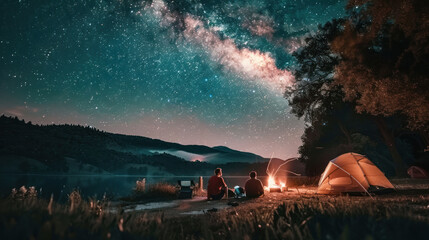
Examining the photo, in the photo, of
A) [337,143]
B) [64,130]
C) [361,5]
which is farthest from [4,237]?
[64,130]

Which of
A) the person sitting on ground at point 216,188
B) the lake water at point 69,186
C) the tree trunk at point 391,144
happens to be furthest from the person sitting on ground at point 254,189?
the tree trunk at point 391,144

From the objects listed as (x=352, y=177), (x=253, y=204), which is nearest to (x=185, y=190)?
(x=253, y=204)

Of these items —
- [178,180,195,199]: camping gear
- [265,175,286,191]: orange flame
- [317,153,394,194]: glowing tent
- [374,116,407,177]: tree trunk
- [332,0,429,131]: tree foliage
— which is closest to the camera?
[332,0,429,131]: tree foliage

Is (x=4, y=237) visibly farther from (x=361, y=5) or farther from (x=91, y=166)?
(x=91, y=166)

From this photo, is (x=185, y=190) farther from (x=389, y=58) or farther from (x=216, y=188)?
(x=389, y=58)

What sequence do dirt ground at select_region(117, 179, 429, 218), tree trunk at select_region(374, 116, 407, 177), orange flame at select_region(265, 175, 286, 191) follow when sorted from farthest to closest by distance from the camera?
1. tree trunk at select_region(374, 116, 407, 177)
2. orange flame at select_region(265, 175, 286, 191)
3. dirt ground at select_region(117, 179, 429, 218)

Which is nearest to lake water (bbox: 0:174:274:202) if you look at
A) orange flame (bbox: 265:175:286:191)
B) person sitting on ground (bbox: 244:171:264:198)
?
person sitting on ground (bbox: 244:171:264:198)

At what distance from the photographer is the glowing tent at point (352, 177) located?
533 inches

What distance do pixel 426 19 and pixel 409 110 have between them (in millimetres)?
6508

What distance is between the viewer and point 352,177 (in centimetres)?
1367

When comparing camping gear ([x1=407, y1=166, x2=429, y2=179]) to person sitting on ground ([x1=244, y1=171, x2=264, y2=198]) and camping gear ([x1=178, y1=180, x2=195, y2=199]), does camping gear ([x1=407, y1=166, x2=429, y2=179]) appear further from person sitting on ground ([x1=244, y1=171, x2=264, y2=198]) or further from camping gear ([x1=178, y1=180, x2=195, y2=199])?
camping gear ([x1=178, y1=180, x2=195, y2=199])

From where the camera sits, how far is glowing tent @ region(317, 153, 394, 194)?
533 inches

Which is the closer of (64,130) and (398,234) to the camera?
(398,234)

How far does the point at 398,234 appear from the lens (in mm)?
2113
